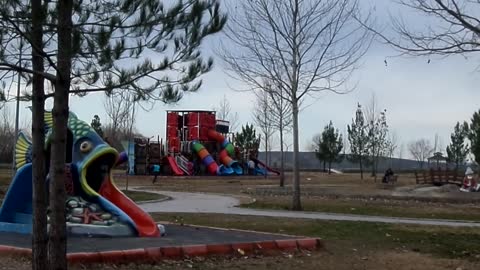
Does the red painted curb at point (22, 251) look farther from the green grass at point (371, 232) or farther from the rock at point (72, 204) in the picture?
the green grass at point (371, 232)

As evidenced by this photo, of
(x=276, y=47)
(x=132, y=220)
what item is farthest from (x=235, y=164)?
(x=132, y=220)

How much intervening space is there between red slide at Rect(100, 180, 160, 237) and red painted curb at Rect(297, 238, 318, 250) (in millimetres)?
2672

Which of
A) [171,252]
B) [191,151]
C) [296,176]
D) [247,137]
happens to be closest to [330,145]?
[247,137]

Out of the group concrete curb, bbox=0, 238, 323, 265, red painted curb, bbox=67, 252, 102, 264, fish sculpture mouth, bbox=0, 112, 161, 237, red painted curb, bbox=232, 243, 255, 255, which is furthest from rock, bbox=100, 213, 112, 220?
red painted curb, bbox=67, 252, 102, 264

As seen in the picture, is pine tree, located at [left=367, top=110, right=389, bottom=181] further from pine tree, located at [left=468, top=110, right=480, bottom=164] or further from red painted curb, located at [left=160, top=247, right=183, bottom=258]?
red painted curb, located at [left=160, top=247, right=183, bottom=258]

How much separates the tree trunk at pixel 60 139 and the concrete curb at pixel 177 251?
3.22 m

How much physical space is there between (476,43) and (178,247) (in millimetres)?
5434

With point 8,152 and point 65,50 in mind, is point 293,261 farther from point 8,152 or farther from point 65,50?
point 8,152

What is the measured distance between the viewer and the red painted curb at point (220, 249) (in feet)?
37.5

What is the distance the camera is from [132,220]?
13352 mm

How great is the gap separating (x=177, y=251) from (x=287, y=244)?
7.79ft

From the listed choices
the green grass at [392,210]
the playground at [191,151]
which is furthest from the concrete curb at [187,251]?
the playground at [191,151]

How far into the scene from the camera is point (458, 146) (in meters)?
80.4

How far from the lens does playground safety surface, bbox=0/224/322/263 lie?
402 inches
